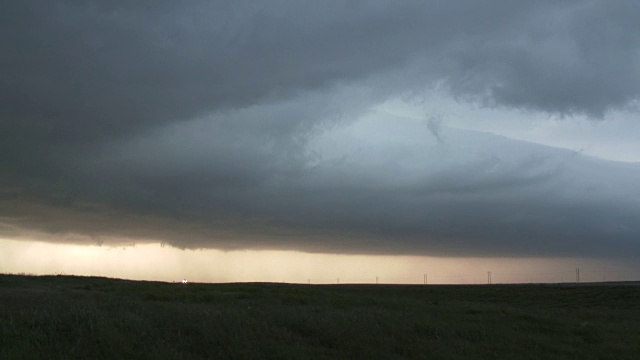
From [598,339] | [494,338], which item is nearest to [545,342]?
[494,338]

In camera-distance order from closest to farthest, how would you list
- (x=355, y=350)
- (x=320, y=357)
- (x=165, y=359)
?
1. (x=165, y=359)
2. (x=320, y=357)
3. (x=355, y=350)

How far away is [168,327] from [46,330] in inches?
118

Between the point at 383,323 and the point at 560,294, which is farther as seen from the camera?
the point at 560,294

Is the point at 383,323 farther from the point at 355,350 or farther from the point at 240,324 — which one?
the point at 240,324

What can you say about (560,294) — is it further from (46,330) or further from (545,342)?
(46,330)

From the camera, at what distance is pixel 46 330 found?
13.5m

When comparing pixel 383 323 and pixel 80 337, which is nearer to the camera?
pixel 80 337

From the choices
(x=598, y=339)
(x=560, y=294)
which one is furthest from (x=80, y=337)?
(x=560, y=294)

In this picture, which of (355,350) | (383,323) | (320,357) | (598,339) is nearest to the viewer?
(320,357)

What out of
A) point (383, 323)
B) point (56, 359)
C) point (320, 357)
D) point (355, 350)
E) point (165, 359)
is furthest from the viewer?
point (383, 323)

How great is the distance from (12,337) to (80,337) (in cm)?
133

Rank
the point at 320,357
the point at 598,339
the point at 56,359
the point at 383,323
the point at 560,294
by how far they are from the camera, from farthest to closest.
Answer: the point at 560,294 < the point at 598,339 < the point at 383,323 < the point at 320,357 < the point at 56,359

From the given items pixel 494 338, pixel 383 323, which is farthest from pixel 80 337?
pixel 494 338

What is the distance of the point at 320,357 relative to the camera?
1548cm
